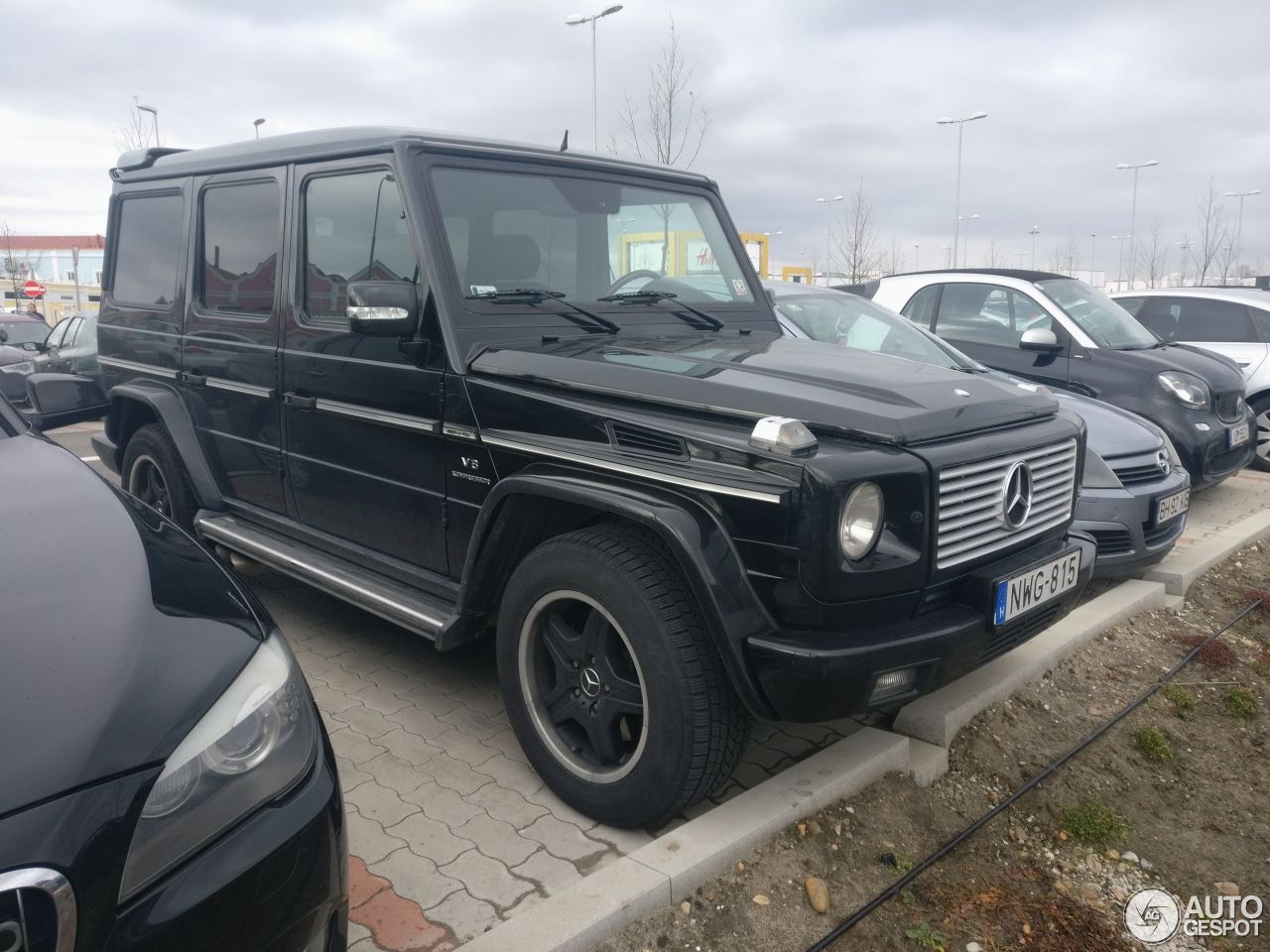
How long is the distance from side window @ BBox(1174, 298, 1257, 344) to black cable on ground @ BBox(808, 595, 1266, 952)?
6401 mm

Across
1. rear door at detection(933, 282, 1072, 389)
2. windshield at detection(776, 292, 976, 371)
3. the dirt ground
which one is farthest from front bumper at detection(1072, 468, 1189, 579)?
rear door at detection(933, 282, 1072, 389)

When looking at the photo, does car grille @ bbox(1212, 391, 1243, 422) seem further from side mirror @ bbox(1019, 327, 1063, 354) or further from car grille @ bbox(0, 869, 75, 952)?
car grille @ bbox(0, 869, 75, 952)

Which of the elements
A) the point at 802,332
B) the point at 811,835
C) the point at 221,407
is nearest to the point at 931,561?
the point at 811,835

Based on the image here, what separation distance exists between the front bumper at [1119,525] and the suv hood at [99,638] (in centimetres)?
418

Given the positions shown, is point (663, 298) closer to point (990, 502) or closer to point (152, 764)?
point (990, 502)

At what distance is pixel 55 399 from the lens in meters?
3.70

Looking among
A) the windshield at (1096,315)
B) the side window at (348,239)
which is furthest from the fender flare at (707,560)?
the windshield at (1096,315)

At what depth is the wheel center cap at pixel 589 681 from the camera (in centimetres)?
293

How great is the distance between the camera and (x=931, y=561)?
2613mm

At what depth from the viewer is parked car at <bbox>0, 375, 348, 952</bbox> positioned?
4.81 ft

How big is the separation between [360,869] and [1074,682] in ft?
9.80

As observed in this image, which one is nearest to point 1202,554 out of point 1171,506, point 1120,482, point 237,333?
point 1171,506

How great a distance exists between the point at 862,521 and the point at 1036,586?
0.76 metres

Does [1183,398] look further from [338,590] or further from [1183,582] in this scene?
[338,590]
